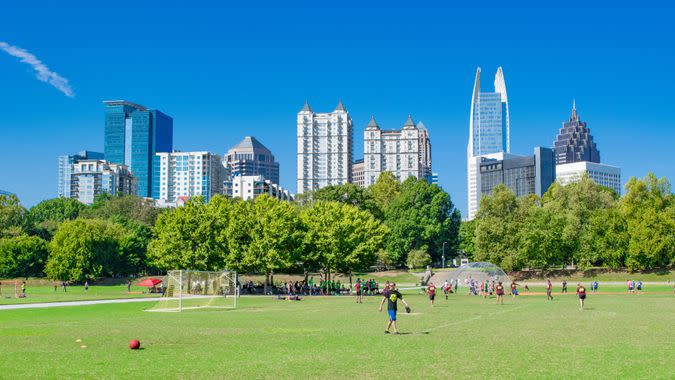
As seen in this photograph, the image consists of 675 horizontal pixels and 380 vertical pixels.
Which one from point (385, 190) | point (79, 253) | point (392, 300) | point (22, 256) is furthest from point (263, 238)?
point (385, 190)

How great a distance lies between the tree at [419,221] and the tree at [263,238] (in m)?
48.3

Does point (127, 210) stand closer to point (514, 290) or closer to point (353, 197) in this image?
point (353, 197)

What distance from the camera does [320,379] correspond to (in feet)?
52.3

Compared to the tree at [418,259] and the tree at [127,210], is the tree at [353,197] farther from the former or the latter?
the tree at [127,210]

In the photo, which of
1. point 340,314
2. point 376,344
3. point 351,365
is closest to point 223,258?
point 340,314

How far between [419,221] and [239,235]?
5533cm

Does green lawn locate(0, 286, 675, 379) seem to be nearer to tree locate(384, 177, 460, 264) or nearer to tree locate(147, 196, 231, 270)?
tree locate(147, 196, 231, 270)

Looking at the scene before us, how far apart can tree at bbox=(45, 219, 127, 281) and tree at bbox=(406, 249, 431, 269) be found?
166 ft

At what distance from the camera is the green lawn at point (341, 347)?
17078mm

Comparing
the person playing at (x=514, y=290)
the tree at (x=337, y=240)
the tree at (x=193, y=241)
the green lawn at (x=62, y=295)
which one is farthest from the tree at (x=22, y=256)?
the person playing at (x=514, y=290)

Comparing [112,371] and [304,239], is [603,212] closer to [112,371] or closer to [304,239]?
[304,239]

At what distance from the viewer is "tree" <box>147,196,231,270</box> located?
233ft

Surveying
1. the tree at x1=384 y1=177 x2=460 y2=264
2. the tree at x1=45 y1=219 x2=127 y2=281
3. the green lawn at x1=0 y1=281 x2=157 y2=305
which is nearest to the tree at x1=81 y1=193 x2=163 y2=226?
the tree at x1=45 y1=219 x2=127 y2=281

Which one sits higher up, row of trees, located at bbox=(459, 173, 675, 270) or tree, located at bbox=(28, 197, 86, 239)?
tree, located at bbox=(28, 197, 86, 239)
